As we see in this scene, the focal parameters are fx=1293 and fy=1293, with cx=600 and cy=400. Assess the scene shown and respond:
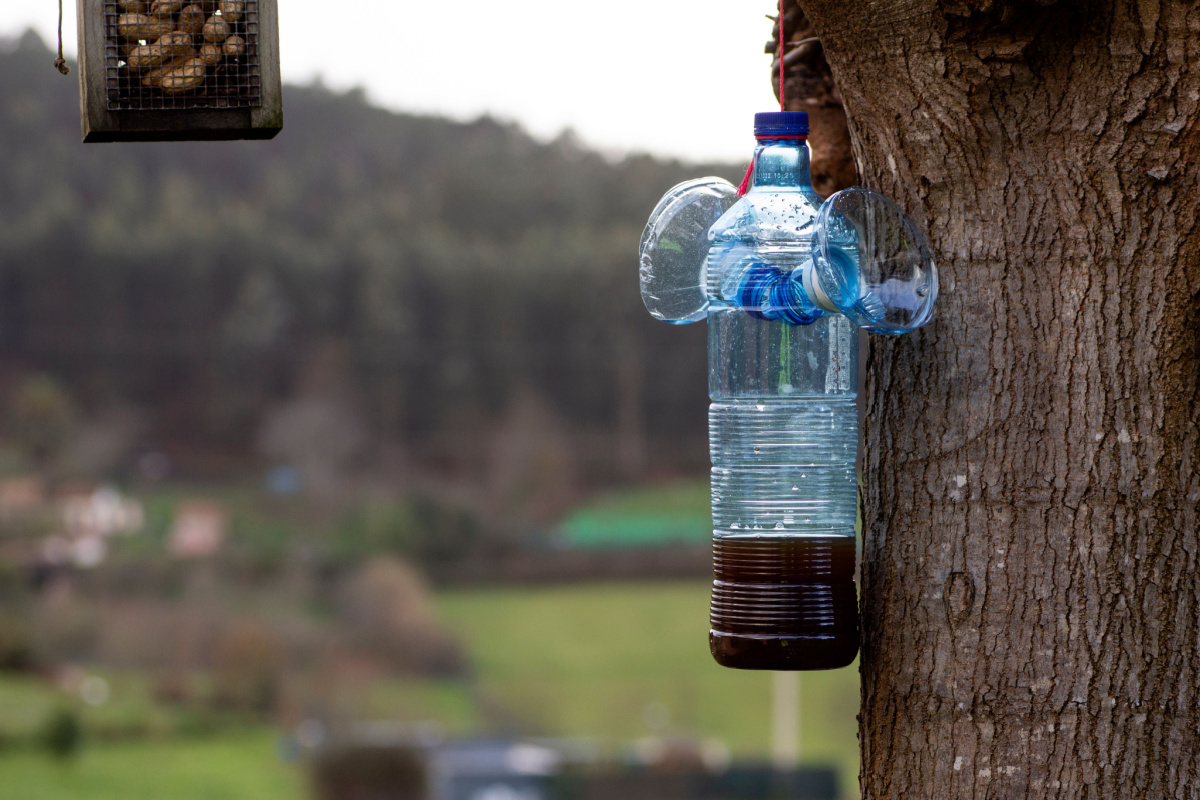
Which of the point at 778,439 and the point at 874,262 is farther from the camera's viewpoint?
the point at 778,439

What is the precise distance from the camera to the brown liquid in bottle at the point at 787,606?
1.71 metres

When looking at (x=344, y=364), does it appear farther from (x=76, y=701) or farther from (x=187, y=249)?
(x=76, y=701)

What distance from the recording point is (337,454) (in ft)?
100

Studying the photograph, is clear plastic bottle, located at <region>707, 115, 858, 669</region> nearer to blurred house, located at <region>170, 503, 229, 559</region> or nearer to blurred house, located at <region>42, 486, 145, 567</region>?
blurred house, located at <region>42, 486, 145, 567</region>

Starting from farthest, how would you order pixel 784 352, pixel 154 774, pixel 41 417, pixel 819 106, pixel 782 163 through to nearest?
1. pixel 41 417
2. pixel 154 774
3. pixel 819 106
4. pixel 784 352
5. pixel 782 163

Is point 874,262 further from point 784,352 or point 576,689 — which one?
point 576,689

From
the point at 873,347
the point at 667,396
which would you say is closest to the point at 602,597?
the point at 667,396

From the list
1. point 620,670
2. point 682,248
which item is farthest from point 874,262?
point 620,670

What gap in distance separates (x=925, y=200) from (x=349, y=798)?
→ 71.3 ft

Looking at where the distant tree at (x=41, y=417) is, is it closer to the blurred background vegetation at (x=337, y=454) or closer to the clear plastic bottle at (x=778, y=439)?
the blurred background vegetation at (x=337, y=454)

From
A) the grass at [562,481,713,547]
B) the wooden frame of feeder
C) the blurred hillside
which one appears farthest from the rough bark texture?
the blurred hillside

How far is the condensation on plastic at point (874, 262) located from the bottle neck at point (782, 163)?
Answer: 0.19m

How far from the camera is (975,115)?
5.40ft

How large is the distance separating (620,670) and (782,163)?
86.1 feet
